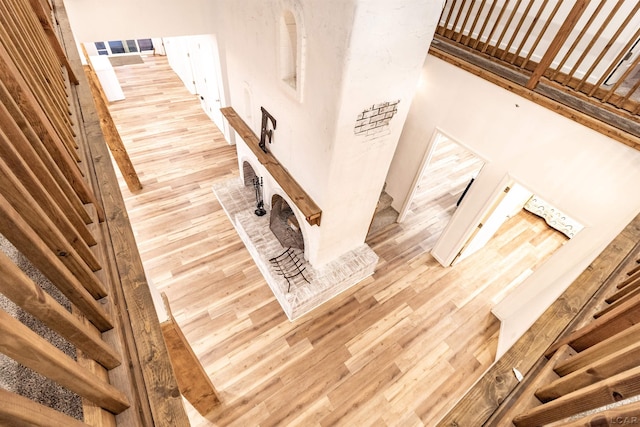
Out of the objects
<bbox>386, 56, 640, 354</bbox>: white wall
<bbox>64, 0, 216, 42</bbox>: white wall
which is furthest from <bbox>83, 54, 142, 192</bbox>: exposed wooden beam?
<bbox>386, 56, 640, 354</bbox>: white wall

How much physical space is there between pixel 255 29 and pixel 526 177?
3.62 meters

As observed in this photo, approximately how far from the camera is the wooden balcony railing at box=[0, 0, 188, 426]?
59cm

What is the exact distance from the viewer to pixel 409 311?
186 inches

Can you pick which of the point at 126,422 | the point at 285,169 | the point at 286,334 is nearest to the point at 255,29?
the point at 285,169

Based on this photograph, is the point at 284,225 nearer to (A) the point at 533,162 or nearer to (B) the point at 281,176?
(B) the point at 281,176

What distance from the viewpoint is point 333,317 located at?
4.56 metres

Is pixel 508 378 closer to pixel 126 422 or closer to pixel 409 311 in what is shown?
pixel 126 422

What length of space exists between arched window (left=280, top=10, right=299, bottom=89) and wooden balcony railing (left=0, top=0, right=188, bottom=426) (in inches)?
78.7

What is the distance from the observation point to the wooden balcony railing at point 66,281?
0.59 meters

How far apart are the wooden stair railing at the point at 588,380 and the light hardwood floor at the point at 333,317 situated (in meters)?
3.18

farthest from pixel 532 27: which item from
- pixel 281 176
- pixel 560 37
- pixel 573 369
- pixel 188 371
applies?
pixel 188 371

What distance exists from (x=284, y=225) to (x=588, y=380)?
4460 mm

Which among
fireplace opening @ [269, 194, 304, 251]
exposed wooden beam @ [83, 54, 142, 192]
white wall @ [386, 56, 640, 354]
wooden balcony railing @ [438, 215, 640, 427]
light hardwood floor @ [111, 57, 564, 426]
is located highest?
wooden balcony railing @ [438, 215, 640, 427]

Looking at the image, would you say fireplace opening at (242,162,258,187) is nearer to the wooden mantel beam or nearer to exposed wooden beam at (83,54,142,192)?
the wooden mantel beam
